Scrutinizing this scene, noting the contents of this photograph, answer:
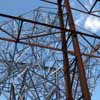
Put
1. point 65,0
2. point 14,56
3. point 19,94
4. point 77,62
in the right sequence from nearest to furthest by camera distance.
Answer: point 77,62, point 65,0, point 19,94, point 14,56

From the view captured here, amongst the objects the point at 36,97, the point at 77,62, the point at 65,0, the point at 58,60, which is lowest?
the point at 36,97

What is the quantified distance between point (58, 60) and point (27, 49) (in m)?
2.65

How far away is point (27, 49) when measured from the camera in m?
22.1

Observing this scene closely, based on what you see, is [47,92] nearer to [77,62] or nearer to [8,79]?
[8,79]

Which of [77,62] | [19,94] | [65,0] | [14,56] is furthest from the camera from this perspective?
[14,56]

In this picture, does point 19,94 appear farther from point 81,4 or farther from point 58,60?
point 81,4

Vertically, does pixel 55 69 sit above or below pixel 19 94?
above

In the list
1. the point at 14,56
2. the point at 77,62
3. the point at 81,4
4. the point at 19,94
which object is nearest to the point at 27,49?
the point at 14,56

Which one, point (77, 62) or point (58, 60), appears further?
point (58, 60)

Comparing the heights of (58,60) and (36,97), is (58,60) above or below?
above

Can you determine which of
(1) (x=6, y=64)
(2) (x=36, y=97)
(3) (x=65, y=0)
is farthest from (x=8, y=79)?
(3) (x=65, y=0)

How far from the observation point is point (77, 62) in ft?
47.3

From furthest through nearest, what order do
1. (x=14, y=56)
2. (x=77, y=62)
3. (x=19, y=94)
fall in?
(x=14, y=56) → (x=19, y=94) → (x=77, y=62)

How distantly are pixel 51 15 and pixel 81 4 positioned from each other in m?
4.52
